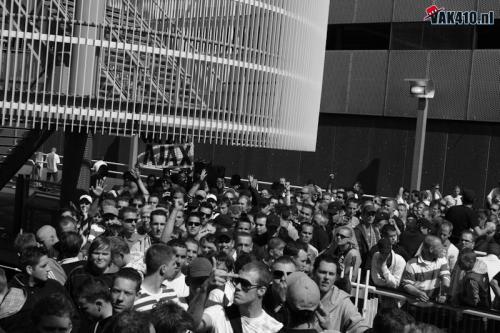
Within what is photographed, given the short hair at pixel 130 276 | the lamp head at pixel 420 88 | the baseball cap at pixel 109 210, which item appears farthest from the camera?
the lamp head at pixel 420 88

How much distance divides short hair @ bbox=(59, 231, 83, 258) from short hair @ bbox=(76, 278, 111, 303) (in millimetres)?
2575

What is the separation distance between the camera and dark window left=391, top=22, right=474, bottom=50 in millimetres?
30594

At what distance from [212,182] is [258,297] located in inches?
712

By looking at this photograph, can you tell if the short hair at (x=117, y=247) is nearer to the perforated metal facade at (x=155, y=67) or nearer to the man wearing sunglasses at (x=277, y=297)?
the man wearing sunglasses at (x=277, y=297)

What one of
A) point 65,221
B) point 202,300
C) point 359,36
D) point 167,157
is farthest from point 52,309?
point 359,36

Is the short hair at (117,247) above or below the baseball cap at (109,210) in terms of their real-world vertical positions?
above

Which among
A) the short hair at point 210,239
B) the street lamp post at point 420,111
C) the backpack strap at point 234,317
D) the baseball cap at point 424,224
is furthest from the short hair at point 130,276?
the street lamp post at point 420,111

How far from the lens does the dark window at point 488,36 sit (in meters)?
29.8

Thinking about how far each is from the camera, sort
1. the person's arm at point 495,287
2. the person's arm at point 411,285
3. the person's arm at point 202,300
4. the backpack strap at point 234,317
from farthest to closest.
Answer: the person's arm at point 411,285
the person's arm at point 495,287
the backpack strap at point 234,317
the person's arm at point 202,300

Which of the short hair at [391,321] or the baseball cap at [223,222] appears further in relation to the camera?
the baseball cap at [223,222]

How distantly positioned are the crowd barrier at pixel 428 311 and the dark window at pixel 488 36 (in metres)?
20.1

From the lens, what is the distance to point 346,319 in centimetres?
783

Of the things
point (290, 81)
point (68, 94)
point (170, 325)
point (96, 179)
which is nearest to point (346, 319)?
point (170, 325)

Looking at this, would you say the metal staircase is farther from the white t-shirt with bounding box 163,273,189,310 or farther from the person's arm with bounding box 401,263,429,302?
the white t-shirt with bounding box 163,273,189,310
